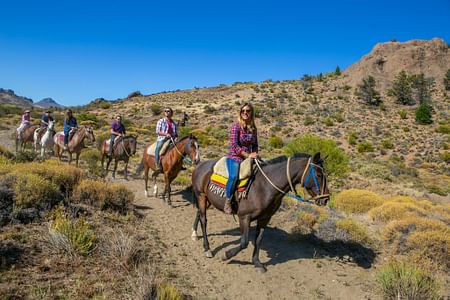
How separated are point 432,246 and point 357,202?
4566 millimetres

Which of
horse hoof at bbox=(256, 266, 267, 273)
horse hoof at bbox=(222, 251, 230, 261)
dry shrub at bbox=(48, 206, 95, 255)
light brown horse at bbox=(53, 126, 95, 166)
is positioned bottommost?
horse hoof at bbox=(256, 266, 267, 273)

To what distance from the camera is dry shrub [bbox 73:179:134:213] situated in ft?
26.2

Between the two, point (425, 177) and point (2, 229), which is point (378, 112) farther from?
point (2, 229)

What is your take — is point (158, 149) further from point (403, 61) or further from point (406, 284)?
point (403, 61)

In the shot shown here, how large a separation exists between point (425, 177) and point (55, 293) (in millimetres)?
29363

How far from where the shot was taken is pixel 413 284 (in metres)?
5.18

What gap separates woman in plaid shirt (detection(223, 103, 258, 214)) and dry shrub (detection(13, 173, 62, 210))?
424 centimetres

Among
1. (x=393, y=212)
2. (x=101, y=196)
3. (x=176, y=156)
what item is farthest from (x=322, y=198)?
(x=393, y=212)

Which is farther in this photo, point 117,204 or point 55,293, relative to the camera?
point 117,204

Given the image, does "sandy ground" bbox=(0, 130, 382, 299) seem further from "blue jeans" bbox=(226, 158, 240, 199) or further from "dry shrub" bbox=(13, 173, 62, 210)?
"dry shrub" bbox=(13, 173, 62, 210)

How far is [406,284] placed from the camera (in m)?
5.22

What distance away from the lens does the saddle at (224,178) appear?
5.93 m

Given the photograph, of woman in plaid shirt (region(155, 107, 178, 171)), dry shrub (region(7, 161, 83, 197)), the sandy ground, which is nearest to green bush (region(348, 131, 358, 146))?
woman in plaid shirt (region(155, 107, 178, 171))

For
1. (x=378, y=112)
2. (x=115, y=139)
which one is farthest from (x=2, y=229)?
(x=378, y=112)
